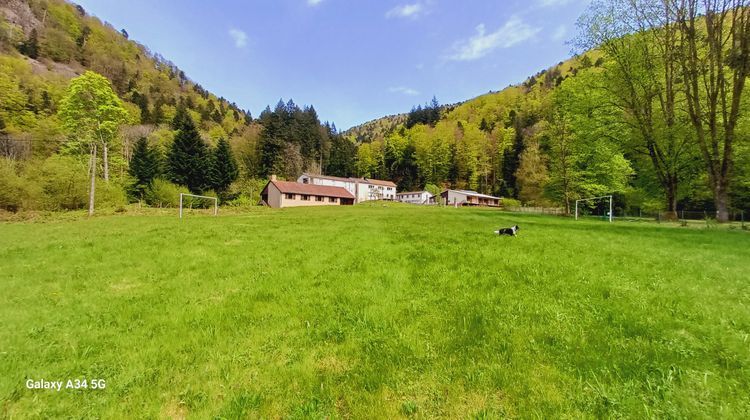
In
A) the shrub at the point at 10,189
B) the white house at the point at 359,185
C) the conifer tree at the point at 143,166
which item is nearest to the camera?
the shrub at the point at 10,189

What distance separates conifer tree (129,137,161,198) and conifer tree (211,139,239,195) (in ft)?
28.9

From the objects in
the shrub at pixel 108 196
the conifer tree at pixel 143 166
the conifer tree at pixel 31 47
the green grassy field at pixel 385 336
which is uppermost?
the conifer tree at pixel 31 47

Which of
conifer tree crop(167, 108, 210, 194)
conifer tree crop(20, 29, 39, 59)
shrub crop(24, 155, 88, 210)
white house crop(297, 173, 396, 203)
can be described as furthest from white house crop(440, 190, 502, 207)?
conifer tree crop(20, 29, 39, 59)

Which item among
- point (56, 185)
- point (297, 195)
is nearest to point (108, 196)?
point (56, 185)

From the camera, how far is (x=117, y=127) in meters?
41.7

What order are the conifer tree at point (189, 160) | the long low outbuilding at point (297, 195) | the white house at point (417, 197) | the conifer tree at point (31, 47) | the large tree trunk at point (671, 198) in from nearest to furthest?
the large tree trunk at point (671, 198)
the conifer tree at point (189, 160)
the long low outbuilding at point (297, 195)
the white house at point (417, 197)
the conifer tree at point (31, 47)

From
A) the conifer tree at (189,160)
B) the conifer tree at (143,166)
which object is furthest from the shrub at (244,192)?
the conifer tree at (143,166)

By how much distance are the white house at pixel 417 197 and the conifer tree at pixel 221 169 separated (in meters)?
46.3

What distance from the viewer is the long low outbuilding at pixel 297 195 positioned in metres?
57.5

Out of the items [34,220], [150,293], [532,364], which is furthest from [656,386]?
[34,220]

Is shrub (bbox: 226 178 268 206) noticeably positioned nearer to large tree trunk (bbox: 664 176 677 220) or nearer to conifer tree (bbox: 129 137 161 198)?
conifer tree (bbox: 129 137 161 198)

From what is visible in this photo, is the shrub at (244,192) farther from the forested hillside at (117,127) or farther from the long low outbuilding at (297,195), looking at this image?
the long low outbuilding at (297,195)

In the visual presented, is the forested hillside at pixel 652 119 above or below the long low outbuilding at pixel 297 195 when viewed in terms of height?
above

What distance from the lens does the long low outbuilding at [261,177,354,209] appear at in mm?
57500
